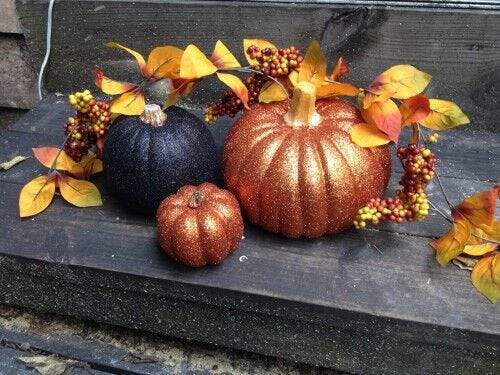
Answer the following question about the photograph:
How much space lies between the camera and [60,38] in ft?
4.75

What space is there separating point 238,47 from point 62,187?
567 millimetres

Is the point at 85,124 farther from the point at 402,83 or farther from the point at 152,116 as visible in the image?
the point at 402,83

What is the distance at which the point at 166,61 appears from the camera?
946mm

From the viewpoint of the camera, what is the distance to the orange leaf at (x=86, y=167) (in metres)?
1.09

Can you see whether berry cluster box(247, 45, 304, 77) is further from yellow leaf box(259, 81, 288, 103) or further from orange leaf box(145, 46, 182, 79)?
orange leaf box(145, 46, 182, 79)

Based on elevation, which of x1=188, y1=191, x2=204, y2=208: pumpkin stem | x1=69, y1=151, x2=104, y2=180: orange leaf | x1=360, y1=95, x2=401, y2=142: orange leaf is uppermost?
x1=360, y1=95, x2=401, y2=142: orange leaf

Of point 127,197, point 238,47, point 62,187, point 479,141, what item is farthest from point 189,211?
point 479,141

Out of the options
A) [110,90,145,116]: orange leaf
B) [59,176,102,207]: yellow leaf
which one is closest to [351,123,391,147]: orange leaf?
[110,90,145,116]: orange leaf

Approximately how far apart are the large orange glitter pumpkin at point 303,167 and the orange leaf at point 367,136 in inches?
0.4

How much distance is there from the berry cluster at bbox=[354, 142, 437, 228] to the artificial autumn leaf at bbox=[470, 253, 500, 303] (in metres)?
0.12

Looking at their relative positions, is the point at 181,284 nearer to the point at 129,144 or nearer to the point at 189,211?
the point at 189,211

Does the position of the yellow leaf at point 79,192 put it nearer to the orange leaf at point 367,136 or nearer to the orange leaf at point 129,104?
the orange leaf at point 129,104

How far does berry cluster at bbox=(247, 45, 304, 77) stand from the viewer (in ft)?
3.07

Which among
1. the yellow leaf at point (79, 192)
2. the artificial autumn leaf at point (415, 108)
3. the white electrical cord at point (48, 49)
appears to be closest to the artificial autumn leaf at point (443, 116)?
the artificial autumn leaf at point (415, 108)
